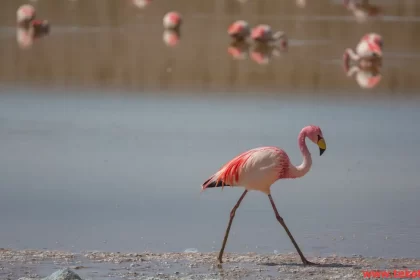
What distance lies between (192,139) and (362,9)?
18.5 m

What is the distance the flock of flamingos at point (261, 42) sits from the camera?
18609mm

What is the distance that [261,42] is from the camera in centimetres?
2217

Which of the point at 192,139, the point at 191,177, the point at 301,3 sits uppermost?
the point at 301,3

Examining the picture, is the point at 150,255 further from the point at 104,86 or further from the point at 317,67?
the point at 317,67

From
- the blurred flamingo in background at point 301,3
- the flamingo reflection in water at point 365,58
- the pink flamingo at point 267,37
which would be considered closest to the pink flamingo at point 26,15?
the pink flamingo at point 267,37

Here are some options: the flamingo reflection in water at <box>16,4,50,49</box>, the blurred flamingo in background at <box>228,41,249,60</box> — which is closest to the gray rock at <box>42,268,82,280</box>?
the blurred flamingo in background at <box>228,41,249,60</box>

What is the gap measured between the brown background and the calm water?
180 centimetres

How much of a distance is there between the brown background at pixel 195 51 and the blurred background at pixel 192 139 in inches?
2.3

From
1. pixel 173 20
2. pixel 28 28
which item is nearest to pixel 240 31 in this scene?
pixel 173 20

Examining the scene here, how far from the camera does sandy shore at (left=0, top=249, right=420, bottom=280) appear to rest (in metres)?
7.31

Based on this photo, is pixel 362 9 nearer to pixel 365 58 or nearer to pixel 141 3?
pixel 141 3

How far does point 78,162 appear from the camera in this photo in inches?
444

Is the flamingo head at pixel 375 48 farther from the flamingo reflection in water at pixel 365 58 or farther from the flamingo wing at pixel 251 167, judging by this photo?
the flamingo wing at pixel 251 167

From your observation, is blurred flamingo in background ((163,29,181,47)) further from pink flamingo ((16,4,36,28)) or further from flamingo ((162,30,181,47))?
pink flamingo ((16,4,36,28))
